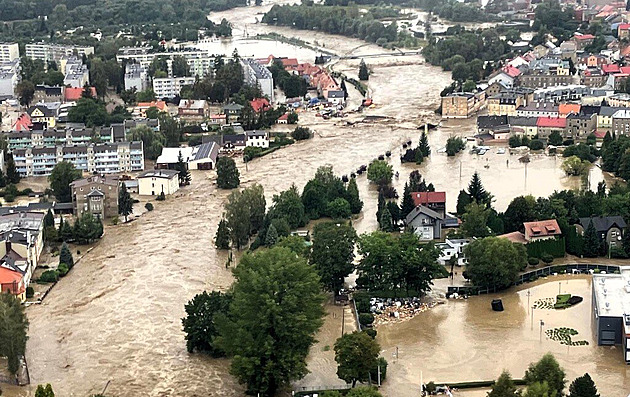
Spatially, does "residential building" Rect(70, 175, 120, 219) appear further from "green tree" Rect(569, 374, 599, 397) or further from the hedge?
"green tree" Rect(569, 374, 599, 397)

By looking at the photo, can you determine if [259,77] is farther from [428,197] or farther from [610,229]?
[610,229]

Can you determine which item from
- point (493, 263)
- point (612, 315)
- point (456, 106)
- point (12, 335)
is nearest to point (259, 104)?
point (456, 106)

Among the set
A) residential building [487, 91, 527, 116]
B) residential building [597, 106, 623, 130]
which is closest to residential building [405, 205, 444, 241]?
residential building [597, 106, 623, 130]

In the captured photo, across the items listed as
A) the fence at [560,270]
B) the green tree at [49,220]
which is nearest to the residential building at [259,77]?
the green tree at [49,220]

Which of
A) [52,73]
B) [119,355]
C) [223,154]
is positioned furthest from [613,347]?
[52,73]

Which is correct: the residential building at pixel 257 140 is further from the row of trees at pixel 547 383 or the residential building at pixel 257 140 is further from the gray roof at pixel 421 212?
the row of trees at pixel 547 383

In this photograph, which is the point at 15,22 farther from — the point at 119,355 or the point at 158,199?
the point at 119,355
